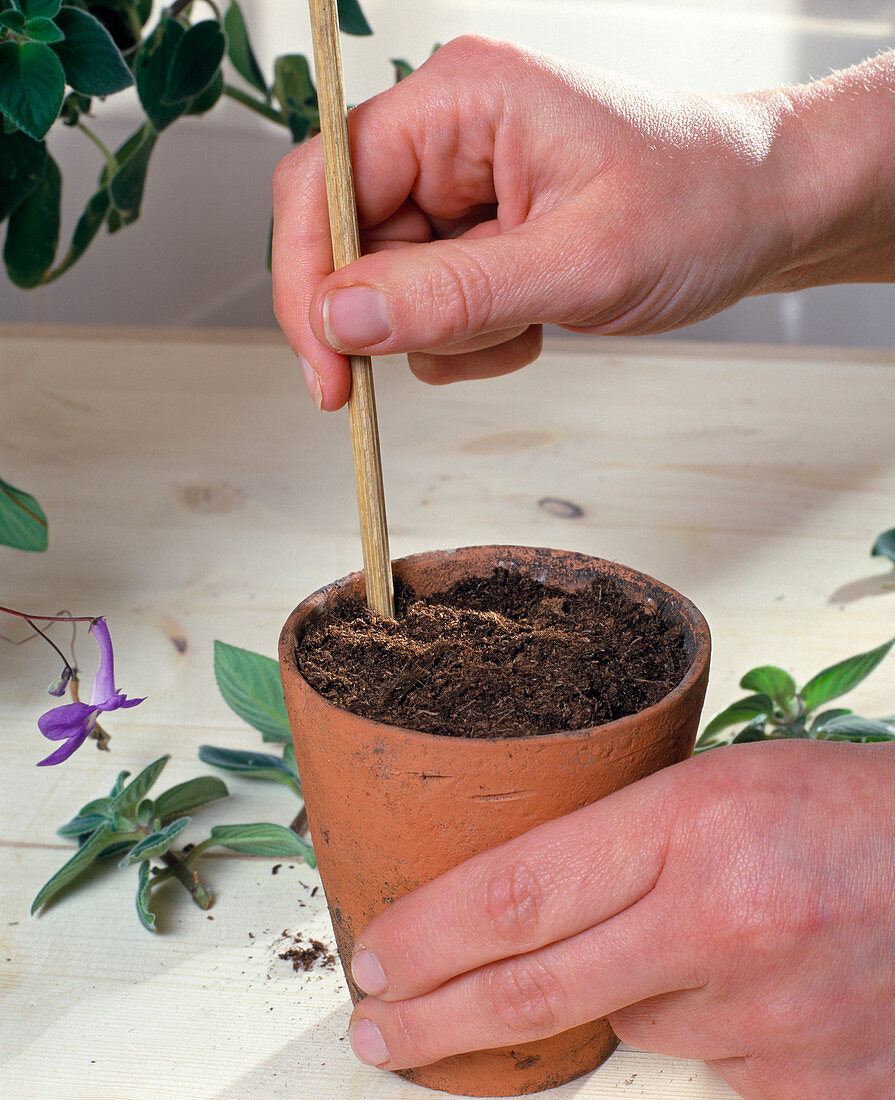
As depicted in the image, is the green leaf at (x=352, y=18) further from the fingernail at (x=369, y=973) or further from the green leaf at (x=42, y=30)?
the fingernail at (x=369, y=973)

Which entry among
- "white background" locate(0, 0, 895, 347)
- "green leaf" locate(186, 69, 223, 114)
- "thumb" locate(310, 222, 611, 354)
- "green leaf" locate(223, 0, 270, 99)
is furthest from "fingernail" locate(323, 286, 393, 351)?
"white background" locate(0, 0, 895, 347)

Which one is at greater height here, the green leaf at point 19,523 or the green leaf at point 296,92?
the green leaf at point 296,92

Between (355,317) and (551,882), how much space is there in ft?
0.90

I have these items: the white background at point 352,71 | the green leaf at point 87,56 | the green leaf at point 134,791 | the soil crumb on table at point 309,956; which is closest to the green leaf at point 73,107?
the green leaf at point 87,56

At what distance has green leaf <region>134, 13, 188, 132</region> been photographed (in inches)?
32.0

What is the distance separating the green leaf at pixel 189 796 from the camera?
2.07 ft

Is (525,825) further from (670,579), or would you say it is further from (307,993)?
(670,579)

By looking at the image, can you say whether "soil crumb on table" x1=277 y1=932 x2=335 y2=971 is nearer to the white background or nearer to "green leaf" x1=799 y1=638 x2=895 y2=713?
"green leaf" x1=799 y1=638 x2=895 y2=713

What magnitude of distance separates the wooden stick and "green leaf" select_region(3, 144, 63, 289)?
1.41ft

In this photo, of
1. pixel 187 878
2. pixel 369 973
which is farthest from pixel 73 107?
pixel 369 973

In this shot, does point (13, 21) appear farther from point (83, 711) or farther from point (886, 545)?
point (886, 545)

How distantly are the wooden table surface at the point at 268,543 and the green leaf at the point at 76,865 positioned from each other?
0.02 m

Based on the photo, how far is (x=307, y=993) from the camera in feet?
1.76

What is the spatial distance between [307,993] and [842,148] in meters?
0.59
